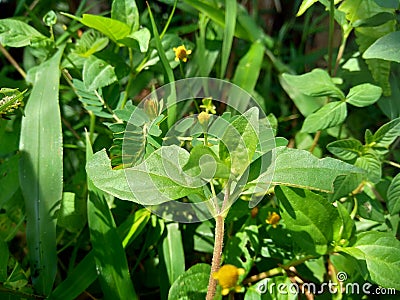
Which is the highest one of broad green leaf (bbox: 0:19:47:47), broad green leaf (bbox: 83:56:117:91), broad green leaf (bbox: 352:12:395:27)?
broad green leaf (bbox: 352:12:395:27)

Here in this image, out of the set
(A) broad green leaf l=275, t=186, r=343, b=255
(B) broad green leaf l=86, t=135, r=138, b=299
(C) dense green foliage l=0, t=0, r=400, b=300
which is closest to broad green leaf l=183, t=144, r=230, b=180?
(C) dense green foliage l=0, t=0, r=400, b=300

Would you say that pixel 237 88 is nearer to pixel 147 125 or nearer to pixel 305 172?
pixel 147 125

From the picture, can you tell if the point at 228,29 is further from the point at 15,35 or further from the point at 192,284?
the point at 192,284

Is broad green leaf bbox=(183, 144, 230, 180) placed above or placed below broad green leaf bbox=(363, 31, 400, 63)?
below

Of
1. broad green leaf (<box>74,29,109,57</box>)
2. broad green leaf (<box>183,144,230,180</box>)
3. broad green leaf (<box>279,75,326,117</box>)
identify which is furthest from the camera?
broad green leaf (<box>279,75,326,117</box>)

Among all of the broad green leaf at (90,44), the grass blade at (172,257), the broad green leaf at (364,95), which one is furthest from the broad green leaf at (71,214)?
the broad green leaf at (364,95)

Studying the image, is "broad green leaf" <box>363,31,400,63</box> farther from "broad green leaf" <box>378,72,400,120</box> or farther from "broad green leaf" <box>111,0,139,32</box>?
"broad green leaf" <box>111,0,139,32</box>

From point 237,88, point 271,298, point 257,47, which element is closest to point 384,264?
point 271,298
